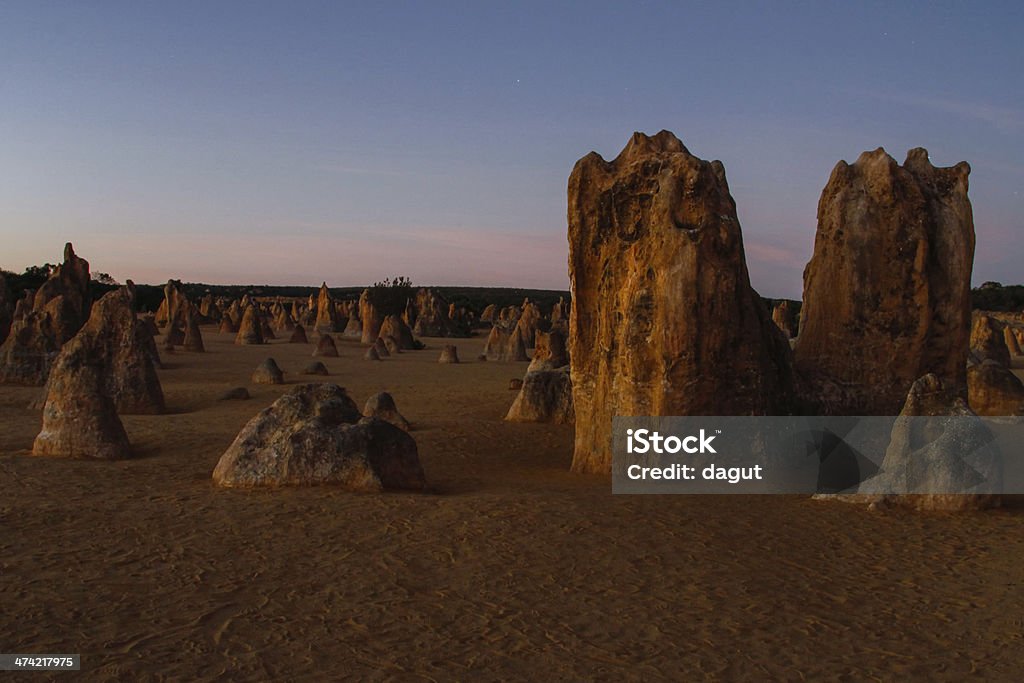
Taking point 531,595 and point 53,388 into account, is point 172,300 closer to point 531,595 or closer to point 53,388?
point 53,388

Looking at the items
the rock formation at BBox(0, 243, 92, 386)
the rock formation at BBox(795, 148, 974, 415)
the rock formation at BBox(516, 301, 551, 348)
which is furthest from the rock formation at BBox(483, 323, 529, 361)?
the rock formation at BBox(795, 148, 974, 415)

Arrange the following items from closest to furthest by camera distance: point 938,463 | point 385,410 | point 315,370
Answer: point 938,463 → point 385,410 → point 315,370

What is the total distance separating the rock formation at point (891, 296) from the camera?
404 inches

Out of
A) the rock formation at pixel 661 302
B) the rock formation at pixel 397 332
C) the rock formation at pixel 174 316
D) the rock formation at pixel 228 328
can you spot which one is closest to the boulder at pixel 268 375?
the rock formation at pixel 174 316

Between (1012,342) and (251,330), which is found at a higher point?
(1012,342)

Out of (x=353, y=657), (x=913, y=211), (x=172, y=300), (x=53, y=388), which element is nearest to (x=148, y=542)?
(x=353, y=657)

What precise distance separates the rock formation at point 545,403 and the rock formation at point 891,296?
440 centimetres

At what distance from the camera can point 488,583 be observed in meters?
5.51

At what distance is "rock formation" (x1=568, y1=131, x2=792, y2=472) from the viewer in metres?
8.84

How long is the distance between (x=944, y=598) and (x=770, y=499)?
254 cm

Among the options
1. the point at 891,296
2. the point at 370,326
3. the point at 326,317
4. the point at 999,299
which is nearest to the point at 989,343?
the point at 891,296

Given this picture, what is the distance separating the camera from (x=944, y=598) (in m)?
5.69

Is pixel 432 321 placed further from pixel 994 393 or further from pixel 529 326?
pixel 994 393

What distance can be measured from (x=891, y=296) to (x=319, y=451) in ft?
22.2
